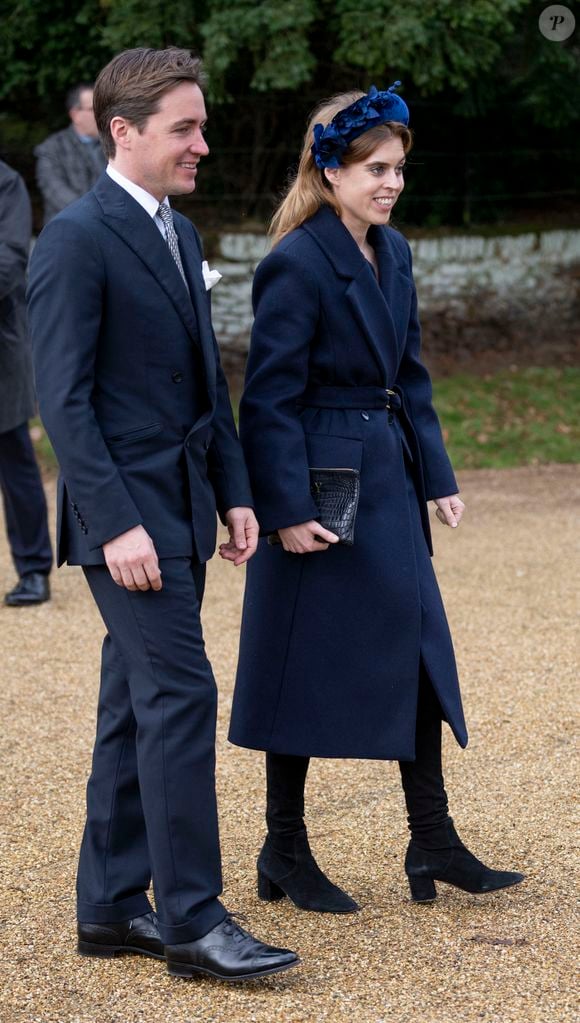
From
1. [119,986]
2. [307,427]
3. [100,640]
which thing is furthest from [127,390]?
[100,640]

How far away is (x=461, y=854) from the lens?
134 inches

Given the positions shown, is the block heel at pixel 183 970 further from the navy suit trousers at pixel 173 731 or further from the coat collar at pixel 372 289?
the coat collar at pixel 372 289

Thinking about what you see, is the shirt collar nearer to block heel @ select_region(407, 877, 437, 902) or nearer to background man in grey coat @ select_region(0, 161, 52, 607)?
block heel @ select_region(407, 877, 437, 902)

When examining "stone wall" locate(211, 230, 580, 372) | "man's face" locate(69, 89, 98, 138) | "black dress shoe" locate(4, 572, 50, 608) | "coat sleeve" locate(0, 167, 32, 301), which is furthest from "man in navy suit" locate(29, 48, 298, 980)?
"stone wall" locate(211, 230, 580, 372)

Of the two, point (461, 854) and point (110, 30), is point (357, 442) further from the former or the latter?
point (110, 30)

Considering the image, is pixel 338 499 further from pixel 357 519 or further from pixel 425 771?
pixel 425 771

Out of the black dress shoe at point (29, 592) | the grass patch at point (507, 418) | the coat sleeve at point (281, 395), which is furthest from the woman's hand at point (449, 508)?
the grass patch at point (507, 418)

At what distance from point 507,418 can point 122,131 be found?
27.1 feet

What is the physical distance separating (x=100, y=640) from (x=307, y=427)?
9.64ft

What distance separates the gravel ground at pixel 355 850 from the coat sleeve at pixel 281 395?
0.97m

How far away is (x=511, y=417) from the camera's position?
10953mm

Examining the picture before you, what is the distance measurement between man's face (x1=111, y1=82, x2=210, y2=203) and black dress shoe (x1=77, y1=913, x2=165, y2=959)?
5.14 ft

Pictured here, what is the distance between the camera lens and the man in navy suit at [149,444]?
2848 mm

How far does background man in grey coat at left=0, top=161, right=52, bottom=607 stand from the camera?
6.29 meters
